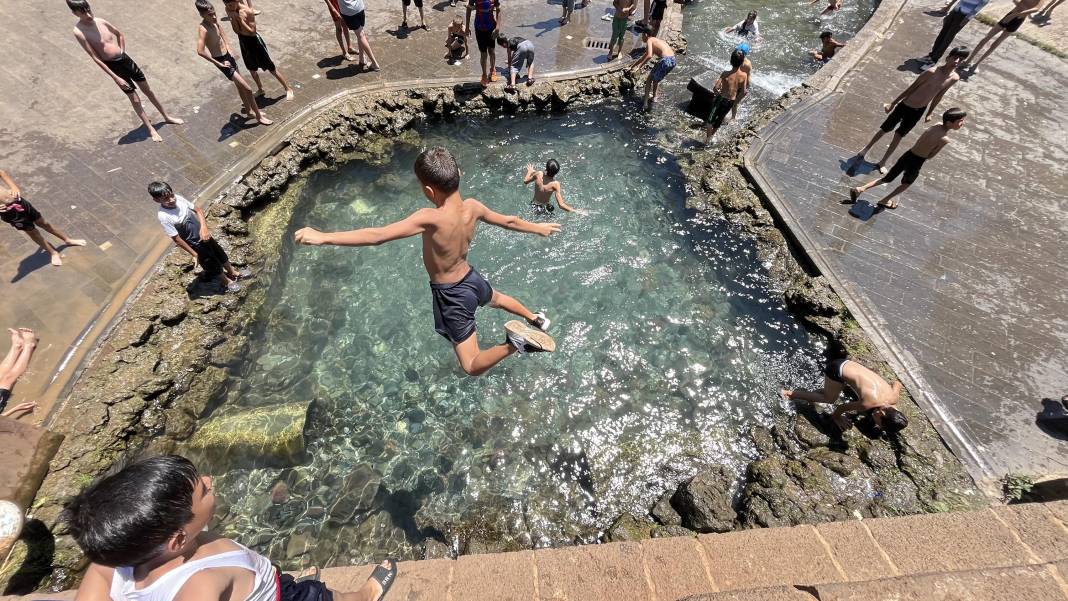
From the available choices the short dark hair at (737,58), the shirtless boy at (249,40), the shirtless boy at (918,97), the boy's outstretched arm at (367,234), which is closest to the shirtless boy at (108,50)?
the shirtless boy at (249,40)

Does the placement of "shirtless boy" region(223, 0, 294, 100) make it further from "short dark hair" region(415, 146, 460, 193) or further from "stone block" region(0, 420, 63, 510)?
"stone block" region(0, 420, 63, 510)

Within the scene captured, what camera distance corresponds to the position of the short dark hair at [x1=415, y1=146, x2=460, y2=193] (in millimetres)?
3498

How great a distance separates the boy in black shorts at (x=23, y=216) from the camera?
202 inches

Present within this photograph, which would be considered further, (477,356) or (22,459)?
(477,356)

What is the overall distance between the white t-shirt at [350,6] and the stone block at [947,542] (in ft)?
36.2

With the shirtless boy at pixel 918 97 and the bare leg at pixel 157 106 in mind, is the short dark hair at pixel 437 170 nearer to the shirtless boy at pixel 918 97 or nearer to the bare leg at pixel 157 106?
the bare leg at pixel 157 106

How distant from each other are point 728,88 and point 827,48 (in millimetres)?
5633

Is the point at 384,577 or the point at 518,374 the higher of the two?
the point at 384,577

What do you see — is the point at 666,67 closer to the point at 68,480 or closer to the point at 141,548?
the point at 141,548

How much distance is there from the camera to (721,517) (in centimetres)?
448

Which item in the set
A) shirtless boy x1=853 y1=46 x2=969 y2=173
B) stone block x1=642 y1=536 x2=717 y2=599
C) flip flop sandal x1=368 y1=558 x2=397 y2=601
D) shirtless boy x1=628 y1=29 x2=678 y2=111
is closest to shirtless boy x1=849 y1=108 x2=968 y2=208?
shirtless boy x1=853 y1=46 x2=969 y2=173

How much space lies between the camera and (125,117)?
7.79 meters

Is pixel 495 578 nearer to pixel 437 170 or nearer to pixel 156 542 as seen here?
pixel 156 542

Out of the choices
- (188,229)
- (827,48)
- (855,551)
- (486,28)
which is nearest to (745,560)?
(855,551)
